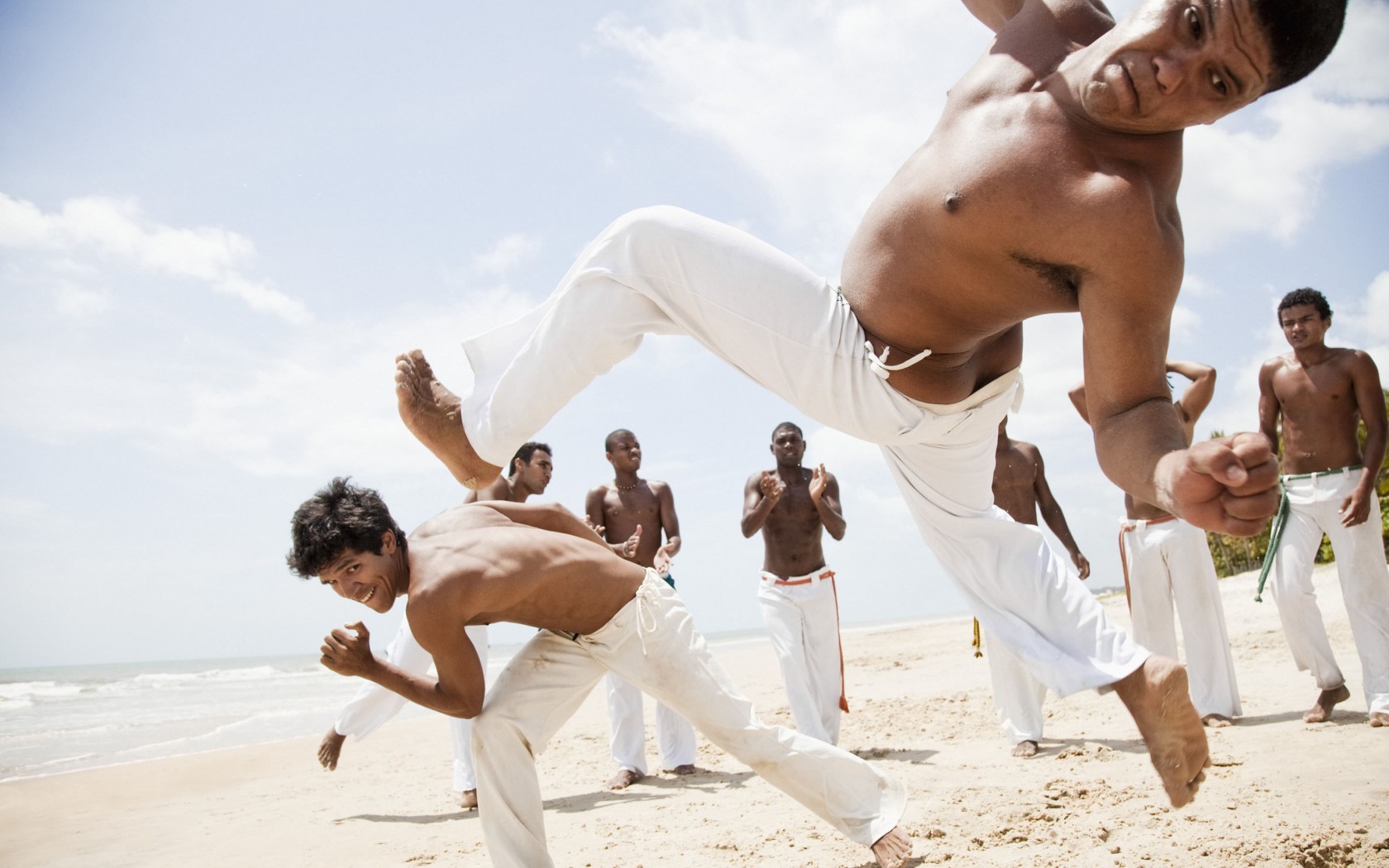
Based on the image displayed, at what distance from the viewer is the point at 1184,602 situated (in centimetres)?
713

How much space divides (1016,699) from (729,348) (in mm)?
4710

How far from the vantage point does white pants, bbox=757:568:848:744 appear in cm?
723

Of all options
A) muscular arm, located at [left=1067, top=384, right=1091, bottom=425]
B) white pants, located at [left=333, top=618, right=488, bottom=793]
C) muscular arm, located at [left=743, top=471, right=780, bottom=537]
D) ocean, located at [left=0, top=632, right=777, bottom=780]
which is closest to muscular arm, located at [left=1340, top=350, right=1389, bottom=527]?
muscular arm, located at [left=1067, top=384, right=1091, bottom=425]

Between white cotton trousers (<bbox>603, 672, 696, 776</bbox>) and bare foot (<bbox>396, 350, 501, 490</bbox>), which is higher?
bare foot (<bbox>396, 350, 501, 490</bbox>)

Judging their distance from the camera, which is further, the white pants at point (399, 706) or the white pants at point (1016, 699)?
the white pants at point (1016, 699)

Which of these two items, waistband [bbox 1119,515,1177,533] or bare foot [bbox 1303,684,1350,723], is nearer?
bare foot [bbox 1303,684,1350,723]

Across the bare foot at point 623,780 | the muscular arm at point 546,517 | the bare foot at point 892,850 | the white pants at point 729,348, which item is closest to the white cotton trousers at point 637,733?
the bare foot at point 623,780

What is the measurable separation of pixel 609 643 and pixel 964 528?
5.66ft

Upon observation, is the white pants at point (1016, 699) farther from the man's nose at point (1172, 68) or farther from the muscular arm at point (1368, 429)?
the man's nose at point (1172, 68)

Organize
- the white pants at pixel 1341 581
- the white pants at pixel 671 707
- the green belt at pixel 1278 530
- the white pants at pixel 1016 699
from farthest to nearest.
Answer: the green belt at pixel 1278 530 → the white pants at pixel 1016 699 → the white pants at pixel 1341 581 → the white pants at pixel 671 707

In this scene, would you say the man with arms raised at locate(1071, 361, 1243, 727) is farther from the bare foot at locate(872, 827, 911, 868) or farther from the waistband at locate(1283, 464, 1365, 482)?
the bare foot at locate(872, 827, 911, 868)

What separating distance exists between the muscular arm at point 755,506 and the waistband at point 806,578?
376 mm

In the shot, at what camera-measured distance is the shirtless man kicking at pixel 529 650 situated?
3.94m

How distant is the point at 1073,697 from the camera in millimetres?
8844
